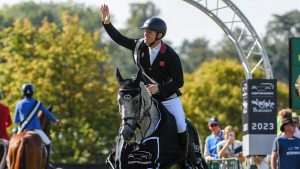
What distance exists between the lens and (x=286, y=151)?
19.8 metres

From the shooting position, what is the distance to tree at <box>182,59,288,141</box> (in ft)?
260

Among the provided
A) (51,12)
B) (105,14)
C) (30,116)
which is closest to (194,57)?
(51,12)

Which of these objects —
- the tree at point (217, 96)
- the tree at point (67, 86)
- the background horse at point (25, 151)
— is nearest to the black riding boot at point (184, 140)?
the background horse at point (25, 151)

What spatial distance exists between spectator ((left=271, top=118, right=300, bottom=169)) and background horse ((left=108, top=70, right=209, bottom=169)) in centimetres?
448

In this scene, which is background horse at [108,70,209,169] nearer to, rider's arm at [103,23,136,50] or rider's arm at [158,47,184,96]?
rider's arm at [158,47,184,96]

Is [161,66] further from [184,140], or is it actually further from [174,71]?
[184,140]

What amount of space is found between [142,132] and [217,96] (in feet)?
226

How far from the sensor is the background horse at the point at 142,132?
46.9 ft

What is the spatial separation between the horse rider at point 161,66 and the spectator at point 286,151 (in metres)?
4.46

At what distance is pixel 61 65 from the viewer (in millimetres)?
66250

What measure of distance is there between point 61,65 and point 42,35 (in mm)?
3522

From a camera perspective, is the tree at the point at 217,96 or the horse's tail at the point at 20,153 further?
the tree at the point at 217,96

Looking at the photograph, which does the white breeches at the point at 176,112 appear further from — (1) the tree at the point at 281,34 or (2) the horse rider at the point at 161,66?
(1) the tree at the point at 281,34

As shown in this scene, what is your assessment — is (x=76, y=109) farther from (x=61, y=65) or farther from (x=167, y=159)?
(x=167, y=159)
